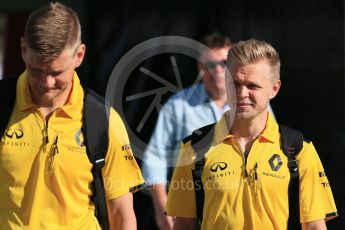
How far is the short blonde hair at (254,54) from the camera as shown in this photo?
3.60 m

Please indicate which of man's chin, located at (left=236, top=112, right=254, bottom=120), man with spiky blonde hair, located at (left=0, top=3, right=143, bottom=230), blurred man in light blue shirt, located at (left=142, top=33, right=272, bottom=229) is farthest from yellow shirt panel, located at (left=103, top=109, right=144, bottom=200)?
blurred man in light blue shirt, located at (left=142, top=33, right=272, bottom=229)

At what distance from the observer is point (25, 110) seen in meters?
3.47

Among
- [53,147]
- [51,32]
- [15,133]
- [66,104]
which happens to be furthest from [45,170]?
[51,32]

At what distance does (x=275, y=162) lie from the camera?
355 cm

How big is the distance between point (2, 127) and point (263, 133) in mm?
1178

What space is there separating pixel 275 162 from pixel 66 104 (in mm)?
975

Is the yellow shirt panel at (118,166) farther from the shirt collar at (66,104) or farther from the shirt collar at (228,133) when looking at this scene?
the shirt collar at (228,133)

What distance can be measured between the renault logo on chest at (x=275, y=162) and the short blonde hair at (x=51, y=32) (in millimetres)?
1013

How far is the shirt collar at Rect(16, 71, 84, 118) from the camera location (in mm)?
3469

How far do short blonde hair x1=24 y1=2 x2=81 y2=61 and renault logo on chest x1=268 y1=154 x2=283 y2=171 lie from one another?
1.01m

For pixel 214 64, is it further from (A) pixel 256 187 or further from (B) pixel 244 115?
(A) pixel 256 187

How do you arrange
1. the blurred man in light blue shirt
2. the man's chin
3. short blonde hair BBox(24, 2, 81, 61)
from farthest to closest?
the blurred man in light blue shirt
the man's chin
short blonde hair BBox(24, 2, 81, 61)

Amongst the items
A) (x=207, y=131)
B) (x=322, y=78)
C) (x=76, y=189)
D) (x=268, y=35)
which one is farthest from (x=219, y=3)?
(x=76, y=189)

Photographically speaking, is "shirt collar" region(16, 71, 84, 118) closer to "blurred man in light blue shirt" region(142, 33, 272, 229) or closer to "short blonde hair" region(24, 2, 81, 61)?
"short blonde hair" region(24, 2, 81, 61)
